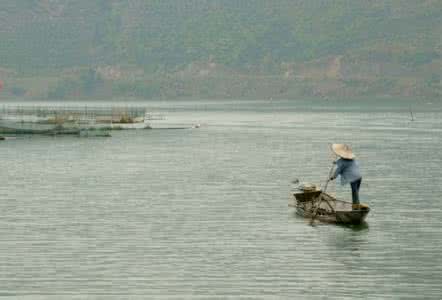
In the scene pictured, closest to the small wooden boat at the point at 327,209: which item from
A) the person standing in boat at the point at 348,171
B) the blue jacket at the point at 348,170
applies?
the person standing in boat at the point at 348,171

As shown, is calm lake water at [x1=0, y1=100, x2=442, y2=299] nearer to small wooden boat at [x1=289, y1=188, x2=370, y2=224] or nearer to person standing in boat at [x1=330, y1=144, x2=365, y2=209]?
small wooden boat at [x1=289, y1=188, x2=370, y2=224]

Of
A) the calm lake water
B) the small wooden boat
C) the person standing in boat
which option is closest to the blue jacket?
the person standing in boat

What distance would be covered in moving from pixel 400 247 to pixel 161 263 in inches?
367

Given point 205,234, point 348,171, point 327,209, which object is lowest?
point 205,234

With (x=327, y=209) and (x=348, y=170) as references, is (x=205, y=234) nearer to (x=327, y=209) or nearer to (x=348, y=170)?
(x=327, y=209)

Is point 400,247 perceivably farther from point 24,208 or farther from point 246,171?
point 246,171

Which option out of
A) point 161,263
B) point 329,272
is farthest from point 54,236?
point 329,272

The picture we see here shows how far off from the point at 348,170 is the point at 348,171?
0.14ft

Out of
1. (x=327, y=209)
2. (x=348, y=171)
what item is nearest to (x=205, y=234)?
(x=327, y=209)

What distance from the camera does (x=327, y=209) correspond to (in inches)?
1879

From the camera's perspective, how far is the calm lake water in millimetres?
34031

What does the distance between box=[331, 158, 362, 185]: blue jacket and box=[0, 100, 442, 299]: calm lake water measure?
2182 mm

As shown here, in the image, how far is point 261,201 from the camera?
5662cm

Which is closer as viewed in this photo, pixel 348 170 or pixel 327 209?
pixel 348 170
